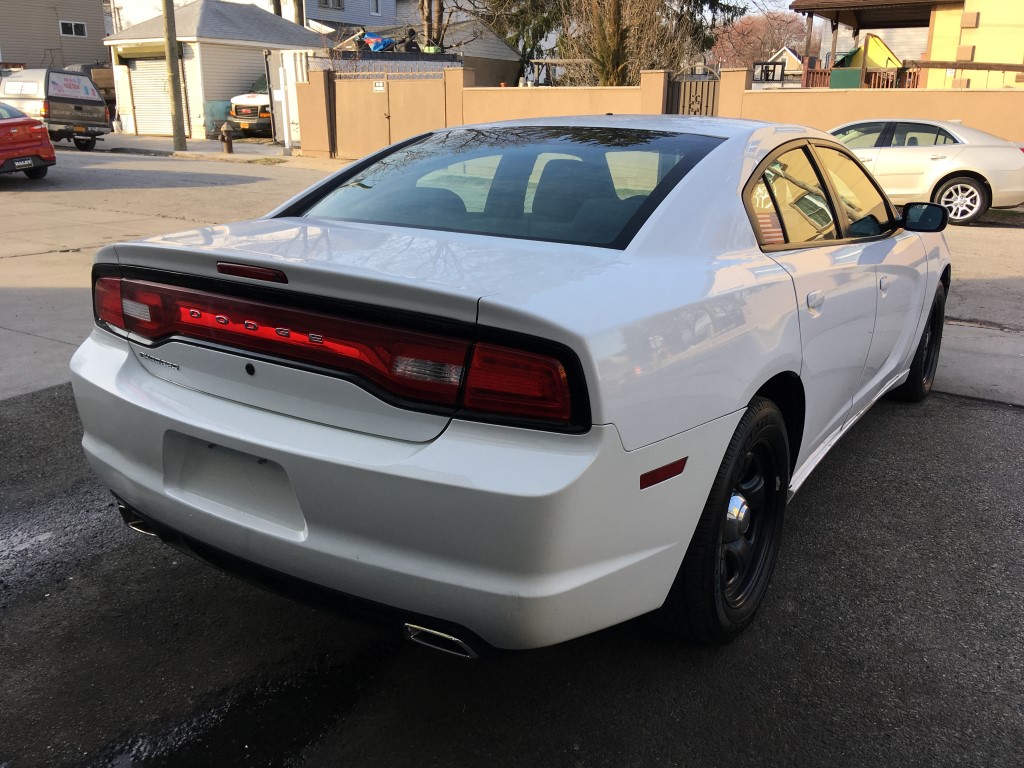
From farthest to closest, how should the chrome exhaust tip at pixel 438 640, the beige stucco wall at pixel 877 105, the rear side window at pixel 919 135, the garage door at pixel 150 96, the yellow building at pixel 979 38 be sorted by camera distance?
1. the garage door at pixel 150 96
2. the yellow building at pixel 979 38
3. the beige stucco wall at pixel 877 105
4. the rear side window at pixel 919 135
5. the chrome exhaust tip at pixel 438 640

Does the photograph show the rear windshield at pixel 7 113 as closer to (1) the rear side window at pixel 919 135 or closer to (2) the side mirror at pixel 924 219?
(1) the rear side window at pixel 919 135

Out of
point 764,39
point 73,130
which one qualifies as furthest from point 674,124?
point 764,39

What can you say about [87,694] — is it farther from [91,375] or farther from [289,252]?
[289,252]

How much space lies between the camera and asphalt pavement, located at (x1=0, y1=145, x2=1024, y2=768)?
2.32 metres

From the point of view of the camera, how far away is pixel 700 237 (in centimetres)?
260

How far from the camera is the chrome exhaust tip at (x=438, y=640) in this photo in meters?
2.08

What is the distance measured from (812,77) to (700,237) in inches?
907

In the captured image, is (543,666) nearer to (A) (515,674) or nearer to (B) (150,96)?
(A) (515,674)

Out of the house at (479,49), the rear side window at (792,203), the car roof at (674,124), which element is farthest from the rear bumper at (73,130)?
the rear side window at (792,203)

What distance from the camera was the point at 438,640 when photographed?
83.0 inches

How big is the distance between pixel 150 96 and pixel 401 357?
35.4m

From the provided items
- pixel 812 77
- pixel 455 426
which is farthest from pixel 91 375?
pixel 812 77

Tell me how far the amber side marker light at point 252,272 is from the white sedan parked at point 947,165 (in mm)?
12169

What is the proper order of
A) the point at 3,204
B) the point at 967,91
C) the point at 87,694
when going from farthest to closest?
the point at 967,91
the point at 3,204
the point at 87,694
